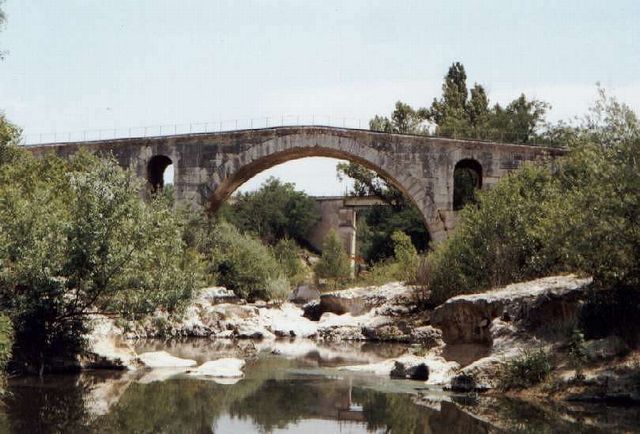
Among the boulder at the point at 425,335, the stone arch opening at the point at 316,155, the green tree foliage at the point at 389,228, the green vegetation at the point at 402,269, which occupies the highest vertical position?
the stone arch opening at the point at 316,155

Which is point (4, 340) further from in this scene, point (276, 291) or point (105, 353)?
point (276, 291)

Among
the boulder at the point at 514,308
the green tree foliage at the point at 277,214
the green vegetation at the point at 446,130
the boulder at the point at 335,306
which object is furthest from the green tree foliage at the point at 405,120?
the boulder at the point at 514,308

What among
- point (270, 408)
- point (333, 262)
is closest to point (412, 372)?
point (270, 408)

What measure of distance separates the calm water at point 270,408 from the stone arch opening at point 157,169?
19716 mm

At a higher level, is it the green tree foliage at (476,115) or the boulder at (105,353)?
the green tree foliage at (476,115)

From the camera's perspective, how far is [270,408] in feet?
41.5

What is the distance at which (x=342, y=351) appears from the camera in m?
20.8

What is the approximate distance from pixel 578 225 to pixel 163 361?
8.20 metres

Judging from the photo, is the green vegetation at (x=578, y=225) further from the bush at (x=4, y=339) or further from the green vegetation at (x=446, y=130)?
the green vegetation at (x=446, y=130)

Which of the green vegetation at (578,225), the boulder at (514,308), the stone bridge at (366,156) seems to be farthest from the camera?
the stone bridge at (366,156)

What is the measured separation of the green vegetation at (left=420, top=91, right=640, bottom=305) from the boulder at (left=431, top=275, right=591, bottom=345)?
1.79 feet

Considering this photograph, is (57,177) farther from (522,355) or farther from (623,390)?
(623,390)

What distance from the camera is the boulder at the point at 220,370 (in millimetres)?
15703

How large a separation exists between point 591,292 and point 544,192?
8.00 metres
